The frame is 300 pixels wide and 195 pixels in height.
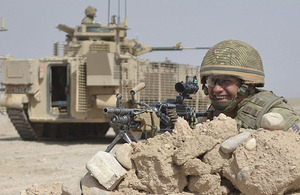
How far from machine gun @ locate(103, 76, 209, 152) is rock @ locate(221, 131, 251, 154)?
111 centimetres

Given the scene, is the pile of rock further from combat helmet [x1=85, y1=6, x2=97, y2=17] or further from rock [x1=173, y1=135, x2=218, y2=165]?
combat helmet [x1=85, y1=6, x2=97, y2=17]

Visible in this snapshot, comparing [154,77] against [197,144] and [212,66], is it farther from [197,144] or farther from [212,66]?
[197,144]

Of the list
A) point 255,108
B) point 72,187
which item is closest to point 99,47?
point 255,108

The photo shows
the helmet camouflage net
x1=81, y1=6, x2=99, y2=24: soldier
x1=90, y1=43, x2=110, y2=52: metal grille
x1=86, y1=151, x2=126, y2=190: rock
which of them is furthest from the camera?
x1=81, y1=6, x2=99, y2=24: soldier

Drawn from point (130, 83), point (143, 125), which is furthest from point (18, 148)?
point (143, 125)

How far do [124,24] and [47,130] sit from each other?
3576 millimetres

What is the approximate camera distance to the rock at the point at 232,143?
7.91 feet

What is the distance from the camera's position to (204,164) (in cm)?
239

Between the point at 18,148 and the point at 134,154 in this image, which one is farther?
the point at 18,148

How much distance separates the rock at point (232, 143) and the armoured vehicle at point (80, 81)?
8.73 meters

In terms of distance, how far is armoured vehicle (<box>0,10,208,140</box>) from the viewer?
11.3 metres

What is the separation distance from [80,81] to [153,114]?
25.9ft

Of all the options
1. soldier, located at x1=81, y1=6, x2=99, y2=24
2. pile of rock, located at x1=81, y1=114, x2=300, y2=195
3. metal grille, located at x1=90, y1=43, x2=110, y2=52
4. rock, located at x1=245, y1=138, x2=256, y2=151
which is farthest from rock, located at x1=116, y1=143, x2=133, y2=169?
soldier, located at x1=81, y1=6, x2=99, y2=24

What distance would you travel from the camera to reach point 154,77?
12.1 m
